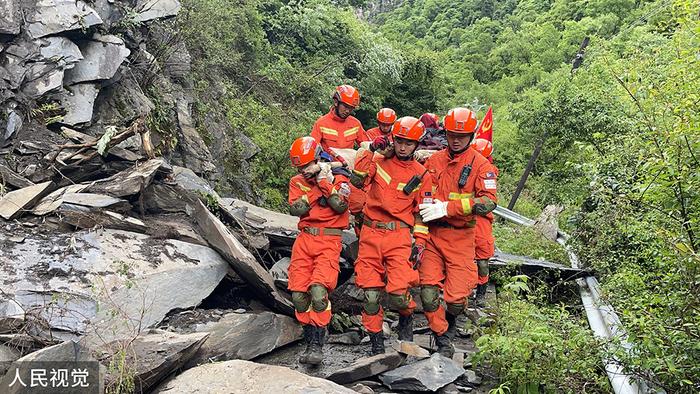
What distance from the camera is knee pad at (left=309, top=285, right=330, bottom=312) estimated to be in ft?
17.6

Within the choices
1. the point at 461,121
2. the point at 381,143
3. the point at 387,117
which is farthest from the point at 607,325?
the point at 387,117

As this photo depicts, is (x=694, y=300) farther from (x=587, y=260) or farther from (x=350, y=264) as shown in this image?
(x=587, y=260)

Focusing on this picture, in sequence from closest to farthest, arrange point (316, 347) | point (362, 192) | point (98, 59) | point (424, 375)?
point (424, 375), point (316, 347), point (362, 192), point (98, 59)

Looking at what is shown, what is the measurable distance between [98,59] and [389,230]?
14.8 ft

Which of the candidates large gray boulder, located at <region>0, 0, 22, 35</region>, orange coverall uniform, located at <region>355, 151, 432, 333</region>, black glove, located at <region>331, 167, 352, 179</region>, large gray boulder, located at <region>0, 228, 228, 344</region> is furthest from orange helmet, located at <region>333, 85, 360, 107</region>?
large gray boulder, located at <region>0, 0, 22, 35</region>

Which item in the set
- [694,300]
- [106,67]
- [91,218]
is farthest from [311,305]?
[106,67]

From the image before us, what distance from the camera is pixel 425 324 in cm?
672

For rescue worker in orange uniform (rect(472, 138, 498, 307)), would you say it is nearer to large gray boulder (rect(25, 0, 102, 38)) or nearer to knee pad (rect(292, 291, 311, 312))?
knee pad (rect(292, 291, 311, 312))

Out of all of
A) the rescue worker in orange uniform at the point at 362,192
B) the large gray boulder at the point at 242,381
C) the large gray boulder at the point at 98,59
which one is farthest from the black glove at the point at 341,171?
the large gray boulder at the point at 98,59

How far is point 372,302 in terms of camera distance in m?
5.50

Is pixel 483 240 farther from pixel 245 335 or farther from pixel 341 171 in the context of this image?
pixel 245 335

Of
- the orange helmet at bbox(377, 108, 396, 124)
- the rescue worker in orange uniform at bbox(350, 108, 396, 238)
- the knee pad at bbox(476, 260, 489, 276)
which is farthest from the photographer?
the knee pad at bbox(476, 260, 489, 276)

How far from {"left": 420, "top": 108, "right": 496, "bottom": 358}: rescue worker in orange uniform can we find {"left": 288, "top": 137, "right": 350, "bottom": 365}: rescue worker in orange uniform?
846mm

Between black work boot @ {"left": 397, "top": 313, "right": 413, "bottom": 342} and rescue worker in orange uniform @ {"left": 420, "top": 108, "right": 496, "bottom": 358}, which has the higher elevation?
rescue worker in orange uniform @ {"left": 420, "top": 108, "right": 496, "bottom": 358}
